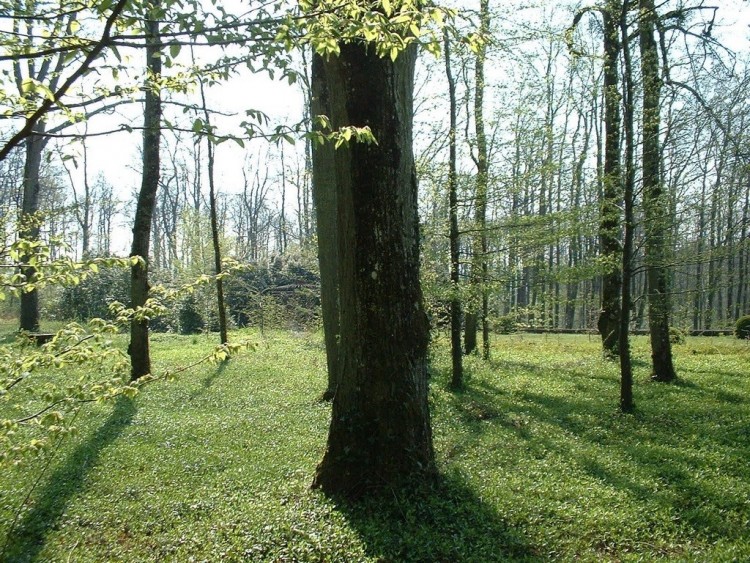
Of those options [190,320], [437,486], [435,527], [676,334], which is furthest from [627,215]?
[190,320]

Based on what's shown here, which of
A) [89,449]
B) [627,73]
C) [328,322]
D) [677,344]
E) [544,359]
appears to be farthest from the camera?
[677,344]

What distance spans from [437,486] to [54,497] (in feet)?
12.9

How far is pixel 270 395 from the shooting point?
9.85 meters

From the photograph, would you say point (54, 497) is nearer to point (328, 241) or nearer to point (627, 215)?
Result: point (328, 241)

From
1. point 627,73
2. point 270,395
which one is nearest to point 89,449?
point 270,395

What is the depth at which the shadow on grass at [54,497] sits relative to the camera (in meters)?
4.41

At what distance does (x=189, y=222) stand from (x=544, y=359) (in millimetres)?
22568

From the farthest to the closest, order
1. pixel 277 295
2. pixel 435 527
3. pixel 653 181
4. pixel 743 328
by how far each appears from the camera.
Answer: pixel 277 295
pixel 743 328
pixel 653 181
pixel 435 527

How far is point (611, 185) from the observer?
8227mm

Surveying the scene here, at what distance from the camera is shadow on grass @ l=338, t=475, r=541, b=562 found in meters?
3.90

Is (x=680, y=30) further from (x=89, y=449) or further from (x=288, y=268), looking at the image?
(x=288, y=268)

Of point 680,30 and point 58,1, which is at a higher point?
point 680,30

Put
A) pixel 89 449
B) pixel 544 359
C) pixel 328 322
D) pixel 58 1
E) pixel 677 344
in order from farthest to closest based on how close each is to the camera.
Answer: pixel 677 344 → pixel 544 359 → pixel 328 322 → pixel 89 449 → pixel 58 1

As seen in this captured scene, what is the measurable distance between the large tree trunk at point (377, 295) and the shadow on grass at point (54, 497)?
245cm
